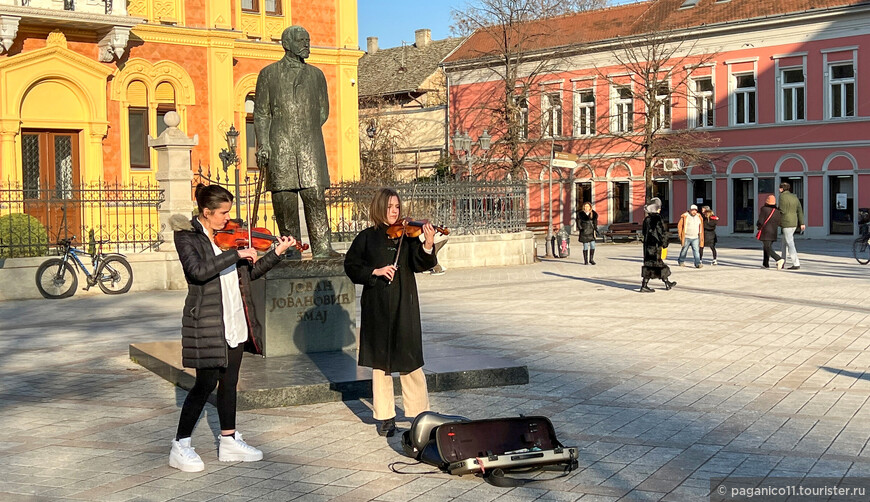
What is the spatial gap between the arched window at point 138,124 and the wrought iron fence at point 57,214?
9081 millimetres

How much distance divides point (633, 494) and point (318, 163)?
574 cm

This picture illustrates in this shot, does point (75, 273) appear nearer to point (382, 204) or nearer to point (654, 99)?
point (382, 204)

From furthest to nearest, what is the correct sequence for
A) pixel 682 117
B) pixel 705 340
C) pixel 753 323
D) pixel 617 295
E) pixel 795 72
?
pixel 682 117, pixel 795 72, pixel 617 295, pixel 753 323, pixel 705 340

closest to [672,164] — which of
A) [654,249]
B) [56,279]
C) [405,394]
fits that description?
[654,249]

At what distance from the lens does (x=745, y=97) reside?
4209 cm

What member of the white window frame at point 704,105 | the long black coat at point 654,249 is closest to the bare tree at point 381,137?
the white window frame at point 704,105

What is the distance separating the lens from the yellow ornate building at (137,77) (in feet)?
89.6

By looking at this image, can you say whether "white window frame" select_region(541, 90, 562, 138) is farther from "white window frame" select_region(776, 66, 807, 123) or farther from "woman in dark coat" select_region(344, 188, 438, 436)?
"woman in dark coat" select_region(344, 188, 438, 436)

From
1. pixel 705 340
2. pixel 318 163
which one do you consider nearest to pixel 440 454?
pixel 318 163

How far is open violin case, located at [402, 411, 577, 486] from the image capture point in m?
6.45

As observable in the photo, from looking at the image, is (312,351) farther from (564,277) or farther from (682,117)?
(682,117)

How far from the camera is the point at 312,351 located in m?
10.4

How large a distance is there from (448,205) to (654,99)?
19.2 meters

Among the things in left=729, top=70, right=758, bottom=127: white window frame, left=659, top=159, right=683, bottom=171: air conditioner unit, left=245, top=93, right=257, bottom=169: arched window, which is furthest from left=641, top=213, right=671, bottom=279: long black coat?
left=729, top=70, right=758, bottom=127: white window frame
